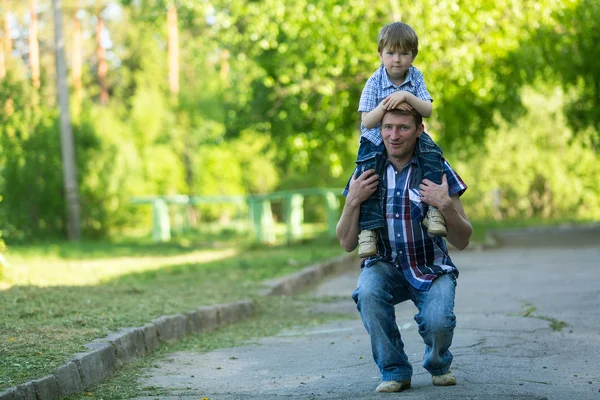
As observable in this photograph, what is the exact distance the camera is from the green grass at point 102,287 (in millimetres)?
6027

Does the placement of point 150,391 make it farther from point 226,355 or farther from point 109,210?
point 109,210

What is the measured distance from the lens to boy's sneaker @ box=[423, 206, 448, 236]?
488 centimetres

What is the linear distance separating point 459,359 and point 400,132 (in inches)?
71.4

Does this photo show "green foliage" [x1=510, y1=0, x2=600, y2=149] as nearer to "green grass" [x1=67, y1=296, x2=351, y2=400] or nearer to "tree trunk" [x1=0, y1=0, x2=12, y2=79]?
"green grass" [x1=67, y1=296, x2=351, y2=400]

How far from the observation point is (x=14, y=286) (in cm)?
951

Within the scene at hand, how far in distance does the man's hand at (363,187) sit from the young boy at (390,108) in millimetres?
59

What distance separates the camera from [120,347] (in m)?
6.45

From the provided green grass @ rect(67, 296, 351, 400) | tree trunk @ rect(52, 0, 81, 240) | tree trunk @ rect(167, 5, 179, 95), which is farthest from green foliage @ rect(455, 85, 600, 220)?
green grass @ rect(67, 296, 351, 400)

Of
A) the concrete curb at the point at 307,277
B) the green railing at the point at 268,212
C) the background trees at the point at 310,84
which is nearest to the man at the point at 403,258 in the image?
the concrete curb at the point at 307,277

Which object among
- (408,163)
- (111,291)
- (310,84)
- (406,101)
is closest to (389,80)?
(406,101)

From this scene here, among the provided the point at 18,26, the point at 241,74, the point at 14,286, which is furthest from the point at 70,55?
the point at 14,286

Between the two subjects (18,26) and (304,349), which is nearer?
(304,349)

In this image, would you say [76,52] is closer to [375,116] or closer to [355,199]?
[375,116]

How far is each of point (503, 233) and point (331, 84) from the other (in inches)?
423
